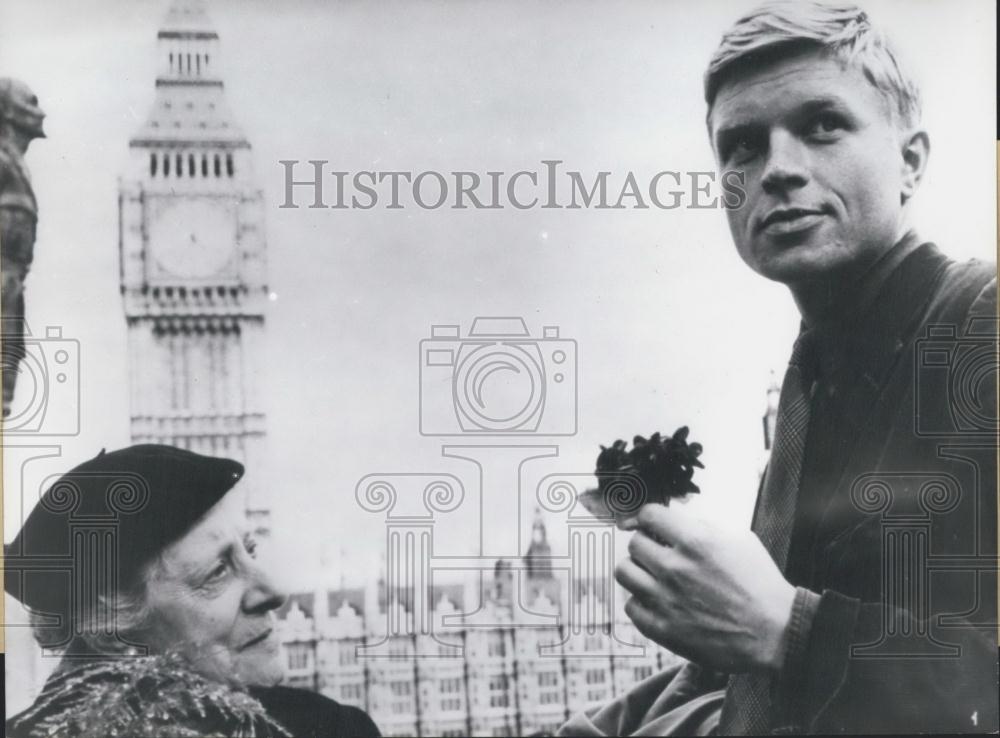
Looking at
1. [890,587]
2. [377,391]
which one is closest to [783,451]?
[890,587]

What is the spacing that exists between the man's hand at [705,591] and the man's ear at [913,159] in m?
1.13

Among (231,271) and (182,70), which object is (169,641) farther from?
(182,70)

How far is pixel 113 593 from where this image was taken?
393 centimetres

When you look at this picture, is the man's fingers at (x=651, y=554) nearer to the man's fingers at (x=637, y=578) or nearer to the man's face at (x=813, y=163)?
the man's fingers at (x=637, y=578)

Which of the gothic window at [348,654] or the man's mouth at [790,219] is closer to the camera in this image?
the man's mouth at [790,219]

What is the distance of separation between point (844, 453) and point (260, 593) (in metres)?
1.77

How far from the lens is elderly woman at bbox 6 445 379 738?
3908 mm

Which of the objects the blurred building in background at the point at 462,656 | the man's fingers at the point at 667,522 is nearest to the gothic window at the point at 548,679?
the blurred building in background at the point at 462,656

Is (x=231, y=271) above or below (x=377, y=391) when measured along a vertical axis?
above

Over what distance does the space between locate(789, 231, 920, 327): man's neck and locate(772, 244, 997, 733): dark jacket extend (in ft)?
0.09

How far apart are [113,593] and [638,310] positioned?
5.81ft

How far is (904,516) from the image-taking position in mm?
3859

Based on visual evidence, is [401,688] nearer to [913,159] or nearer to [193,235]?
[193,235]

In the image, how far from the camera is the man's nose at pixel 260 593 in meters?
3.94
